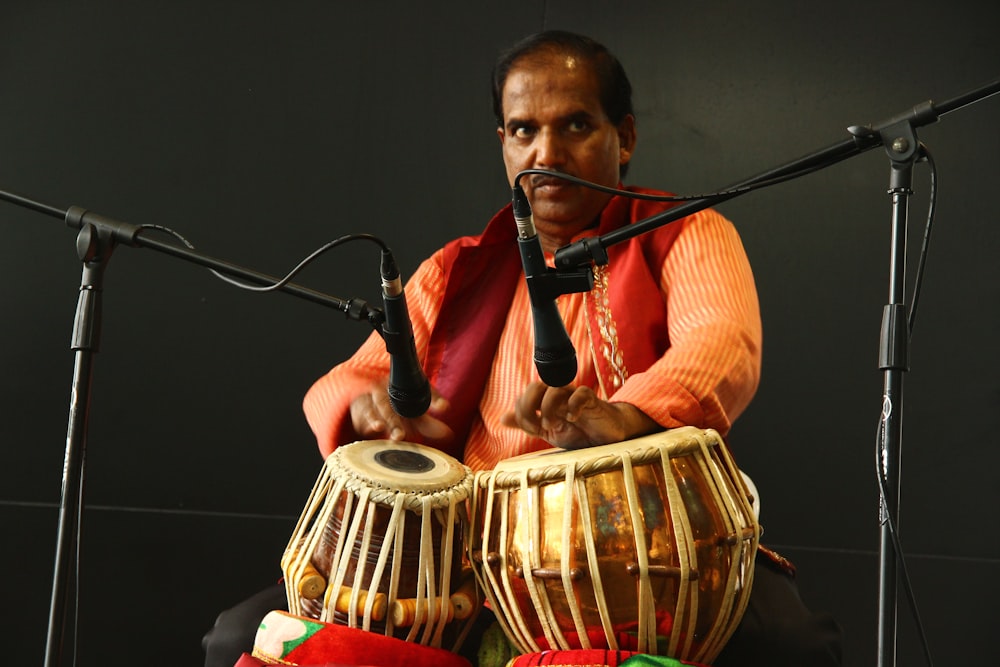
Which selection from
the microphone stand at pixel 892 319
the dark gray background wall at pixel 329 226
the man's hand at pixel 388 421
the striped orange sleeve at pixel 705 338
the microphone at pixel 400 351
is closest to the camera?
the microphone stand at pixel 892 319

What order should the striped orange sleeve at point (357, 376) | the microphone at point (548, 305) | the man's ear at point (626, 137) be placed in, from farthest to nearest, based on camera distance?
the man's ear at point (626, 137) → the striped orange sleeve at point (357, 376) → the microphone at point (548, 305)

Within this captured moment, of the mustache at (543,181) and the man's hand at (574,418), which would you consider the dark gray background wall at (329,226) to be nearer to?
the mustache at (543,181)

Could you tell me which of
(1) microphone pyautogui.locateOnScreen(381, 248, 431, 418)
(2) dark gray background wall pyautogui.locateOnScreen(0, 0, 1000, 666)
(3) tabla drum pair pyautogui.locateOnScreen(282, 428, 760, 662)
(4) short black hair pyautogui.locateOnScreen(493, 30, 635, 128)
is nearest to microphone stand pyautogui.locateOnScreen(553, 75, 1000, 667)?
(3) tabla drum pair pyautogui.locateOnScreen(282, 428, 760, 662)

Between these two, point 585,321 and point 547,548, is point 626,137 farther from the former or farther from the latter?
point 547,548

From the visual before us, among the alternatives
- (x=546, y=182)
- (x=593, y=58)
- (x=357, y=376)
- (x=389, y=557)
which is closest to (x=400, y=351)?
(x=389, y=557)

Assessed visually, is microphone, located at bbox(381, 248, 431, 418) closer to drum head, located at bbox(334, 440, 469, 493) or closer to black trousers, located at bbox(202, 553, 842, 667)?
drum head, located at bbox(334, 440, 469, 493)

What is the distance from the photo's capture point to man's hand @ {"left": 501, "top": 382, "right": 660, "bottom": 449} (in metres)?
1.49

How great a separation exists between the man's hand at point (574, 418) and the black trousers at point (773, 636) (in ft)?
1.13

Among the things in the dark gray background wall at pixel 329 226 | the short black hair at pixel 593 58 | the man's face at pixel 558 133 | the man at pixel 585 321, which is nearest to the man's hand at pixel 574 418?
the man at pixel 585 321

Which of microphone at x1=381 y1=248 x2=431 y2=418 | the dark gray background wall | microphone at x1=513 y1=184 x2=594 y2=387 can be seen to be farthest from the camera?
the dark gray background wall

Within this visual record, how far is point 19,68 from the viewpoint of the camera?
2984mm

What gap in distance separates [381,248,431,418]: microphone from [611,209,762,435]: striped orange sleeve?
314 millimetres

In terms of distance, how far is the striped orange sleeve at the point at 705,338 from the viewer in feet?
5.36

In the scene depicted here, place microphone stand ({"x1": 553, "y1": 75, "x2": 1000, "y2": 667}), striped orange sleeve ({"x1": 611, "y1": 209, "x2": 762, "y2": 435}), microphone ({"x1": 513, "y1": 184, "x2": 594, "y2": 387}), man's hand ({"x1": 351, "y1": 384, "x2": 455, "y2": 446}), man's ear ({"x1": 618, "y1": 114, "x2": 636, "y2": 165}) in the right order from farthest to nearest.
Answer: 1. man's ear ({"x1": 618, "y1": 114, "x2": 636, "y2": 165})
2. man's hand ({"x1": 351, "y1": 384, "x2": 455, "y2": 446})
3. striped orange sleeve ({"x1": 611, "y1": 209, "x2": 762, "y2": 435})
4. microphone ({"x1": 513, "y1": 184, "x2": 594, "y2": 387})
5. microphone stand ({"x1": 553, "y1": 75, "x2": 1000, "y2": 667})
